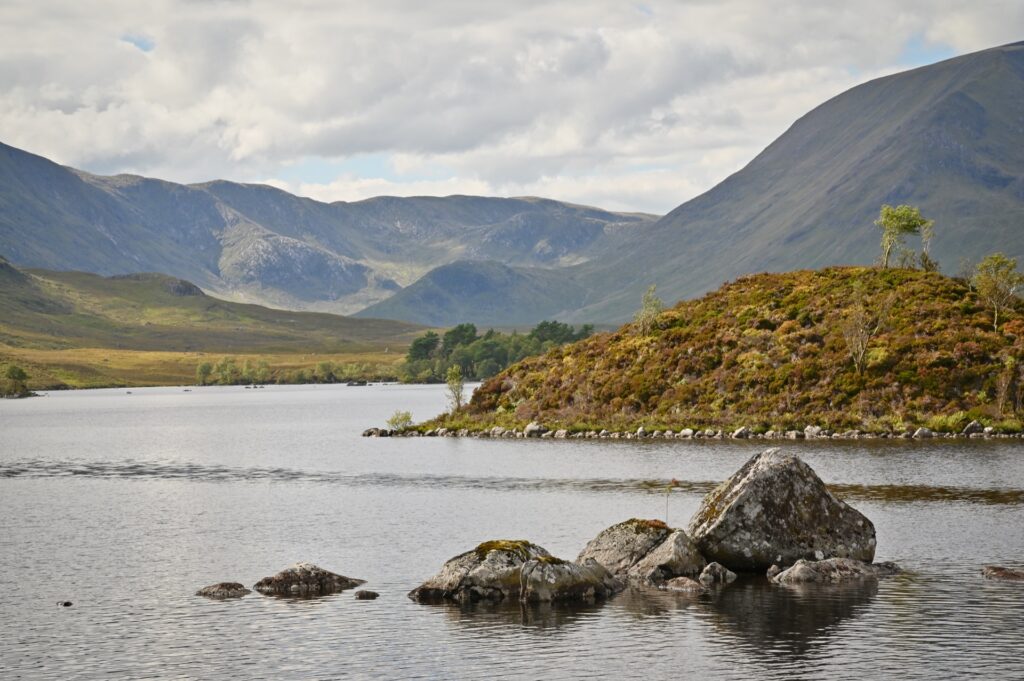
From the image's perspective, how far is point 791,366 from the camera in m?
125

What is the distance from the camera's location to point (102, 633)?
40594 millimetres

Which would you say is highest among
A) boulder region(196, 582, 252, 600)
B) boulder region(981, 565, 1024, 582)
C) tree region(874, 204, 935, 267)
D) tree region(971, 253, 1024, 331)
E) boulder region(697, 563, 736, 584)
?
tree region(874, 204, 935, 267)

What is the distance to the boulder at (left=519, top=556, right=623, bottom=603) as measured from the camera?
145 feet

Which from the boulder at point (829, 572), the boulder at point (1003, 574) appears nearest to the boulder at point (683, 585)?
the boulder at point (829, 572)

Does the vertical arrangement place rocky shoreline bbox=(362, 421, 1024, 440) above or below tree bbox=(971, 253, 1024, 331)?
below

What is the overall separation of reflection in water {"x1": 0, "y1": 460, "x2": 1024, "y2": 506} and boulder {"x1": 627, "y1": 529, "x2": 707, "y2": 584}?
25.2 m

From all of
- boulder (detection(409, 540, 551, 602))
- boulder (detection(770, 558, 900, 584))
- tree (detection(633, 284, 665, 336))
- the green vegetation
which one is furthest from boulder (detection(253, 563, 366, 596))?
tree (detection(633, 284, 665, 336))

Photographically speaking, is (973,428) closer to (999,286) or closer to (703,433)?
(999,286)

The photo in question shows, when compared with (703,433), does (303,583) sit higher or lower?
lower

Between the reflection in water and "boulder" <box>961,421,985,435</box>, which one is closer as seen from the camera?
the reflection in water

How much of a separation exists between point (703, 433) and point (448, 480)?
3731 centimetres

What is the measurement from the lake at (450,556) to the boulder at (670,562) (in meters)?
2.02

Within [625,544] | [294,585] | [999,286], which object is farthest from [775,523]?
[999,286]

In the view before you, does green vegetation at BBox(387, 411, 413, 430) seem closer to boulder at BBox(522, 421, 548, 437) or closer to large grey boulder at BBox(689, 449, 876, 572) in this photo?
boulder at BBox(522, 421, 548, 437)
